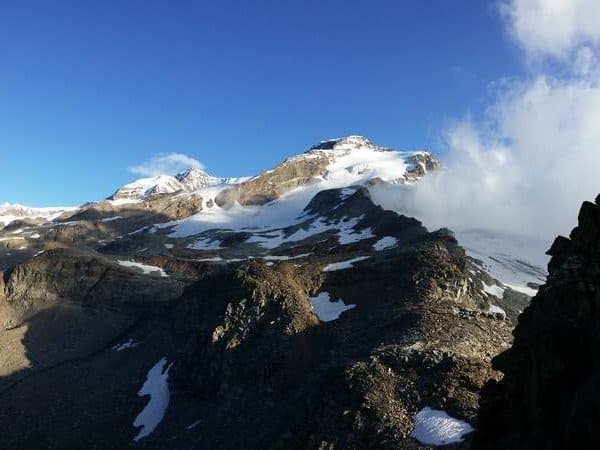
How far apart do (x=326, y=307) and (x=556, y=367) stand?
38.1 metres

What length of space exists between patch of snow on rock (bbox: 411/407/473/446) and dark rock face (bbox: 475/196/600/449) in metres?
7.16

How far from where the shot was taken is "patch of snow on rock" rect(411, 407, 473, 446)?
94.8 feet

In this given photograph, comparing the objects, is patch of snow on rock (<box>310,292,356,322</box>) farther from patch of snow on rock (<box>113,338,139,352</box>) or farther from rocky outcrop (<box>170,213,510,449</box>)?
patch of snow on rock (<box>113,338,139,352</box>)

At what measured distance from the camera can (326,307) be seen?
56.5 metres

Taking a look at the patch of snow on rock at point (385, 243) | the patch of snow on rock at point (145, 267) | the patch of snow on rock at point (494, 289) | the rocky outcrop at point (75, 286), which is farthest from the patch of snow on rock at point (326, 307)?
the patch of snow on rock at point (145, 267)

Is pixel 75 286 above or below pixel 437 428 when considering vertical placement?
above

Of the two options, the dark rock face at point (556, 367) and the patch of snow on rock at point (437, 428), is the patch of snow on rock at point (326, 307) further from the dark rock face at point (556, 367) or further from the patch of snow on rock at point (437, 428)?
the dark rock face at point (556, 367)

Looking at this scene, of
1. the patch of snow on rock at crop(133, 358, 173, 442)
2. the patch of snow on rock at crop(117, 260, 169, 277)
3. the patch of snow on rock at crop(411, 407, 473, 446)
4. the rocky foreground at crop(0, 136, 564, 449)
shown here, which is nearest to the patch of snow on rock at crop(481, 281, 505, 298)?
the rocky foreground at crop(0, 136, 564, 449)

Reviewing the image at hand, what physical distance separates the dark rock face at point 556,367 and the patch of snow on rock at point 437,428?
7162 millimetres

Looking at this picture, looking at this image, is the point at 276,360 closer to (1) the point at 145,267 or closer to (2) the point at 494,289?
(2) the point at 494,289

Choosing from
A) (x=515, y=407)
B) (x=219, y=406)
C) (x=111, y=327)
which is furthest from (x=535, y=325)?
(x=111, y=327)

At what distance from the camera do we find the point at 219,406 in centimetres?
4841

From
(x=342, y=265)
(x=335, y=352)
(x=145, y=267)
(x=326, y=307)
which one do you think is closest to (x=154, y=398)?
(x=326, y=307)

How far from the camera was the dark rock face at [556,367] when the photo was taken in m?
16.2
